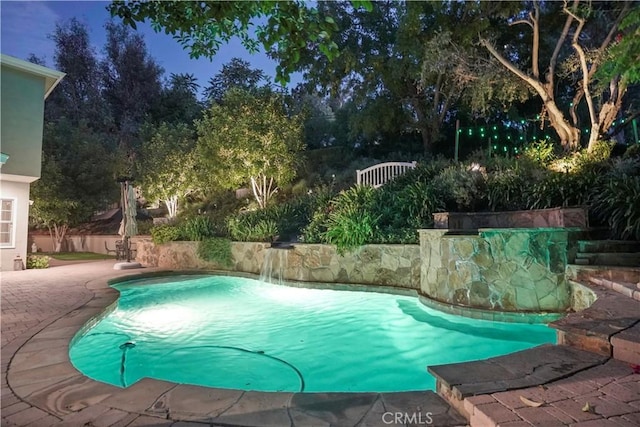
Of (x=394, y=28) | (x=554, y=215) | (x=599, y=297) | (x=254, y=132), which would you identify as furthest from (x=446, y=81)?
(x=599, y=297)

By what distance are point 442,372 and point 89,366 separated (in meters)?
3.40

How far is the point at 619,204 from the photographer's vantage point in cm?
546

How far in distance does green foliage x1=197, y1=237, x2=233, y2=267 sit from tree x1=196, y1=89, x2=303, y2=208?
2.85 m

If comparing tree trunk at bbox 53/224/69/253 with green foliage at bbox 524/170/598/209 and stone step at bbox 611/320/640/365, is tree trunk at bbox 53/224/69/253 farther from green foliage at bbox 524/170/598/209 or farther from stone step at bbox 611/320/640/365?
stone step at bbox 611/320/640/365

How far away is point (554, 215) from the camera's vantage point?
5891 millimetres

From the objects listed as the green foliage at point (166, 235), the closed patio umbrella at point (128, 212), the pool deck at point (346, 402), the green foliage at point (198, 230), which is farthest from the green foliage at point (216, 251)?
the pool deck at point (346, 402)

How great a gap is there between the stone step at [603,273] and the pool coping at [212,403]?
11.4 feet

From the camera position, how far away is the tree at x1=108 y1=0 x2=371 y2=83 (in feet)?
6.47

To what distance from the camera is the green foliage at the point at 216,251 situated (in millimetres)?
9391

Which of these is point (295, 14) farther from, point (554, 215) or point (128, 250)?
point (128, 250)

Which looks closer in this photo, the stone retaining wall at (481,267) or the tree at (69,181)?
the stone retaining wall at (481,267)

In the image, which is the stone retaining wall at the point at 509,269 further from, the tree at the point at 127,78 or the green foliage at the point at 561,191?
the tree at the point at 127,78

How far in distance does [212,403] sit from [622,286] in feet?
14.2

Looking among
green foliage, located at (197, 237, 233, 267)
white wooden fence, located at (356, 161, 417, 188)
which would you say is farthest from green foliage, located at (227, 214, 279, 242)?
white wooden fence, located at (356, 161, 417, 188)
